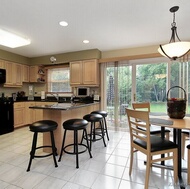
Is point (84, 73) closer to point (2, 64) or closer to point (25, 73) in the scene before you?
point (25, 73)

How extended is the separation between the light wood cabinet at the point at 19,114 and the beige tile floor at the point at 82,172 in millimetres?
Answer: 1567

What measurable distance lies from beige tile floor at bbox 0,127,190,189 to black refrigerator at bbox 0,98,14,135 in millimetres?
1190

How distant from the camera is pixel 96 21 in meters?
2.56

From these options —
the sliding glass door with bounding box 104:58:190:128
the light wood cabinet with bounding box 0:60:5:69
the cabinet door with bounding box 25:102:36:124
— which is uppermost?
the light wood cabinet with bounding box 0:60:5:69

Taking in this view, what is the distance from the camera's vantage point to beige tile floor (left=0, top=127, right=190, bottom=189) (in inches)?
70.7

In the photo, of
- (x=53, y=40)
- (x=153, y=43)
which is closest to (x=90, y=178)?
(x=53, y=40)

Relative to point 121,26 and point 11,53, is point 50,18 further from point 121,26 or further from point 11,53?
point 11,53

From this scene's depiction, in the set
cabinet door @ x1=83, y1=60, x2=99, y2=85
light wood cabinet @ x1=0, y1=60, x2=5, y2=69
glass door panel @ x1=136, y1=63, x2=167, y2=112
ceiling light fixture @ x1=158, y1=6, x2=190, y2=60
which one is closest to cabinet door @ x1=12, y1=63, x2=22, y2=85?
light wood cabinet @ x1=0, y1=60, x2=5, y2=69

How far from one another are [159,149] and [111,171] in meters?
0.86

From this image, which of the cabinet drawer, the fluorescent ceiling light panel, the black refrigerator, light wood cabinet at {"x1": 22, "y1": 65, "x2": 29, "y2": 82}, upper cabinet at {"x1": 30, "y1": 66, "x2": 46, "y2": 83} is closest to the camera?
the fluorescent ceiling light panel

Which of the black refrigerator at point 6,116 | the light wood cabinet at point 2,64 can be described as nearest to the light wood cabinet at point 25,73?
the light wood cabinet at point 2,64

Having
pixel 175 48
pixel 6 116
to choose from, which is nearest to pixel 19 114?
pixel 6 116

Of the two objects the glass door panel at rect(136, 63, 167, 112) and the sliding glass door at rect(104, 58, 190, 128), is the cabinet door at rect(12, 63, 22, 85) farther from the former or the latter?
the glass door panel at rect(136, 63, 167, 112)

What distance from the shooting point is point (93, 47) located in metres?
4.06
